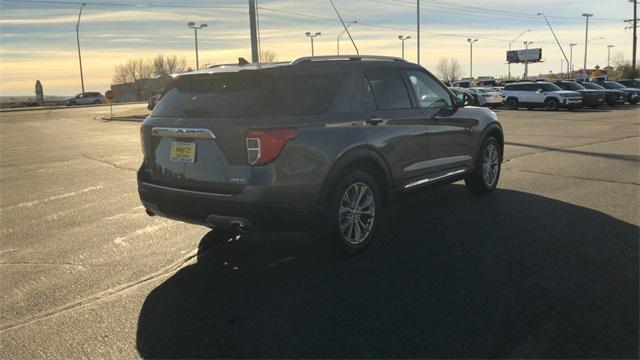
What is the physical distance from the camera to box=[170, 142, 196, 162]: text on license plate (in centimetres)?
464

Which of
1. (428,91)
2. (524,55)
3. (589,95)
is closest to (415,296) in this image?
(428,91)

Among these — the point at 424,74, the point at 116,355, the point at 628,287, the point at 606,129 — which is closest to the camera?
the point at 116,355

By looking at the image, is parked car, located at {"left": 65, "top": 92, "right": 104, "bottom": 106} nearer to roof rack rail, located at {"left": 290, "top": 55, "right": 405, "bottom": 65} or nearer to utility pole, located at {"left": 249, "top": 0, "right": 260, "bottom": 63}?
utility pole, located at {"left": 249, "top": 0, "right": 260, "bottom": 63}

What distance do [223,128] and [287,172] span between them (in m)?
0.61

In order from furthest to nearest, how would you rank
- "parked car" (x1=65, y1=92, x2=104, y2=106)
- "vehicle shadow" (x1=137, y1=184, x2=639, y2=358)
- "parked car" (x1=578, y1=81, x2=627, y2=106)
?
"parked car" (x1=65, y1=92, x2=104, y2=106), "parked car" (x1=578, y1=81, x2=627, y2=106), "vehicle shadow" (x1=137, y1=184, x2=639, y2=358)

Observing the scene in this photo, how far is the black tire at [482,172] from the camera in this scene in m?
7.38

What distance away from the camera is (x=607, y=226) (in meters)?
5.93

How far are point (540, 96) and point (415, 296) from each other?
30411 millimetres

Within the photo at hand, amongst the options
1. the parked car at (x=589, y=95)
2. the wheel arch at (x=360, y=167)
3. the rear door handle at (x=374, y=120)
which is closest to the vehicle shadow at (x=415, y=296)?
the wheel arch at (x=360, y=167)

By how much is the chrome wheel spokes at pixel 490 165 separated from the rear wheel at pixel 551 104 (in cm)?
2535

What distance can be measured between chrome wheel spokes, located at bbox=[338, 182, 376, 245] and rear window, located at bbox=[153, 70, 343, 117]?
2.83 ft

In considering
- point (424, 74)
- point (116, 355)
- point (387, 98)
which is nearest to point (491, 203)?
point (424, 74)

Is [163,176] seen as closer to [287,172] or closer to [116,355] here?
[287,172]

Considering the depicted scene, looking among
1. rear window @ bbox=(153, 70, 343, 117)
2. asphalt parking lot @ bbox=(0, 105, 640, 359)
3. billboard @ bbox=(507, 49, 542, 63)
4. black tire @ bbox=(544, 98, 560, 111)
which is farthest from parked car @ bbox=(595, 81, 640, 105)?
billboard @ bbox=(507, 49, 542, 63)
